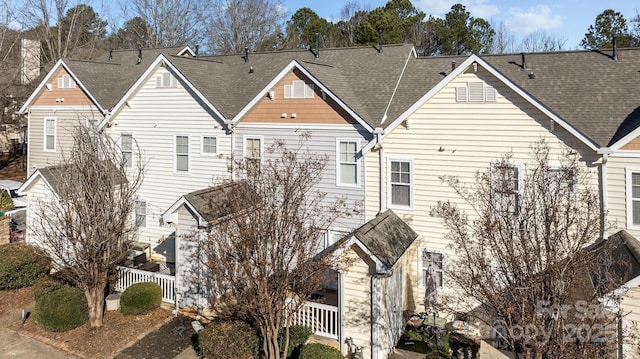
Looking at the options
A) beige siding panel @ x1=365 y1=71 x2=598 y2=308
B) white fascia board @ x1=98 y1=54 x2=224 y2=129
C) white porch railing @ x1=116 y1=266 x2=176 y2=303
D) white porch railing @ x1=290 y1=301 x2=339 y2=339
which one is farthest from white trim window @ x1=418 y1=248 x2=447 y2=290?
white fascia board @ x1=98 y1=54 x2=224 y2=129

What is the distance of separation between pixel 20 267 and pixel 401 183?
14.3 m

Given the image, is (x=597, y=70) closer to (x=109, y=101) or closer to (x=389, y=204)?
(x=389, y=204)

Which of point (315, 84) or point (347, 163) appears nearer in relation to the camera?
point (347, 163)

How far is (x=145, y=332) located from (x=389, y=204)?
28.8 ft

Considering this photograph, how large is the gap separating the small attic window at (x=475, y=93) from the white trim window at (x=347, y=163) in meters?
3.89

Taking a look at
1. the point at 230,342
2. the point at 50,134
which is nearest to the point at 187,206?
the point at 230,342

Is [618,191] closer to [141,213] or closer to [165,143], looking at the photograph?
[165,143]

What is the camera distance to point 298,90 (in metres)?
17.2

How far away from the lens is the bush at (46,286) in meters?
14.9

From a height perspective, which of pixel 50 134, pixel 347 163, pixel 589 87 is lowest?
pixel 347 163

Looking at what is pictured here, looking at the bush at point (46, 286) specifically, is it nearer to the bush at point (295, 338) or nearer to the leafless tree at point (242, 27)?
the bush at point (295, 338)

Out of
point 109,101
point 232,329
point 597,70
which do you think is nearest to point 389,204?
point 232,329

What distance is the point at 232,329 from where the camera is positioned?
11805mm

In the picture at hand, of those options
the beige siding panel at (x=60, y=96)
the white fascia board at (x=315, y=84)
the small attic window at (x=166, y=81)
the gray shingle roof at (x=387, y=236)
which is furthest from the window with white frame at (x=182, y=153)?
the gray shingle roof at (x=387, y=236)
